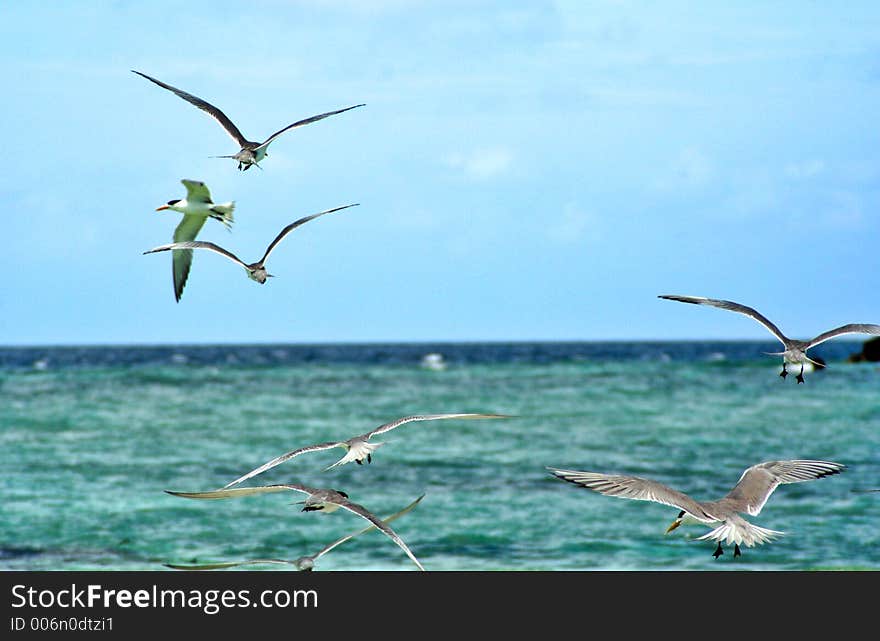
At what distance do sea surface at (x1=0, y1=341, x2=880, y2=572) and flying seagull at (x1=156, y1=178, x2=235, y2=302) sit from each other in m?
4.13

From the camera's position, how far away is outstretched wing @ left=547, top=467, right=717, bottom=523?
615 cm

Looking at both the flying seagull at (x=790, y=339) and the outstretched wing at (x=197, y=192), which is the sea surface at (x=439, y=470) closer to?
the outstretched wing at (x=197, y=192)

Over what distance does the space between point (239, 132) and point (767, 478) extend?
15.3 feet

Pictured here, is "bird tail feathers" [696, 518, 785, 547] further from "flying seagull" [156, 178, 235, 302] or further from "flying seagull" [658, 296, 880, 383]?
"flying seagull" [156, 178, 235, 302]

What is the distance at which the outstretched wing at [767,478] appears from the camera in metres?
7.21

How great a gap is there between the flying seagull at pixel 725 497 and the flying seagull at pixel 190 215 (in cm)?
460

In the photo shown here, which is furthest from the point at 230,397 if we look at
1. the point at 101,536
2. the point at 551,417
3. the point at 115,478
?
the point at 101,536

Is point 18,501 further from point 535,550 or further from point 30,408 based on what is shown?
point 30,408

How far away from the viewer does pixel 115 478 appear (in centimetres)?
2045

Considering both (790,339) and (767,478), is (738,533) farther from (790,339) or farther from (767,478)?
(790,339)

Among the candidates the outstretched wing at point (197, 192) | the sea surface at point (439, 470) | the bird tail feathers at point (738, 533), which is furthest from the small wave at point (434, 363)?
the bird tail feathers at point (738, 533)

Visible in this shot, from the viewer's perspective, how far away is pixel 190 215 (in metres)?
11.1

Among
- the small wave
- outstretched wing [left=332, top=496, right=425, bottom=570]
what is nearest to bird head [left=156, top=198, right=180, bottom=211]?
outstretched wing [left=332, top=496, right=425, bottom=570]
